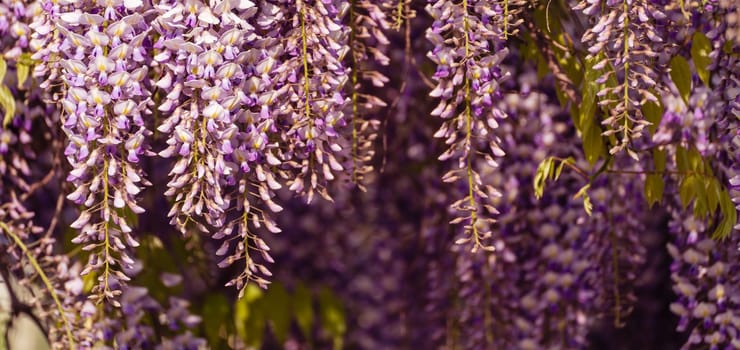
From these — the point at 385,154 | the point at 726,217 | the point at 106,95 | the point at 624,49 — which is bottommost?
the point at 726,217

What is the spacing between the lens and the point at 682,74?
2.56m

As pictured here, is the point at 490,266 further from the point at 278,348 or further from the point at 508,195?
the point at 278,348

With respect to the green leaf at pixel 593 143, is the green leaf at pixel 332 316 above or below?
below

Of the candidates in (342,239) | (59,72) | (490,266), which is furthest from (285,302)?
(59,72)

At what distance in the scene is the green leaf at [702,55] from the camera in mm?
2543

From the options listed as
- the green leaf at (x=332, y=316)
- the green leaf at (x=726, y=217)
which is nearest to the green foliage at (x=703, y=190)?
the green leaf at (x=726, y=217)

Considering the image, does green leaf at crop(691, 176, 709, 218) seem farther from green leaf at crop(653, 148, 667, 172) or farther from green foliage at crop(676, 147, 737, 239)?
green leaf at crop(653, 148, 667, 172)

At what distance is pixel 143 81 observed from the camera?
227 centimetres

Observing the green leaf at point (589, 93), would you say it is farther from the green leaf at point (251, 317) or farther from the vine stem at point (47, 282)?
the green leaf at point (251, 317)

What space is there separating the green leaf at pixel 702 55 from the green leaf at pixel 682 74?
0.02 meters

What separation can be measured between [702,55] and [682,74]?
6 cm

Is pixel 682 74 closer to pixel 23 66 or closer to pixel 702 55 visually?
pixel 702 55

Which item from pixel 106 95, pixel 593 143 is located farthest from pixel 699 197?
pixel 106 95

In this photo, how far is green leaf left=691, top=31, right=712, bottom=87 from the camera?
2.54m
